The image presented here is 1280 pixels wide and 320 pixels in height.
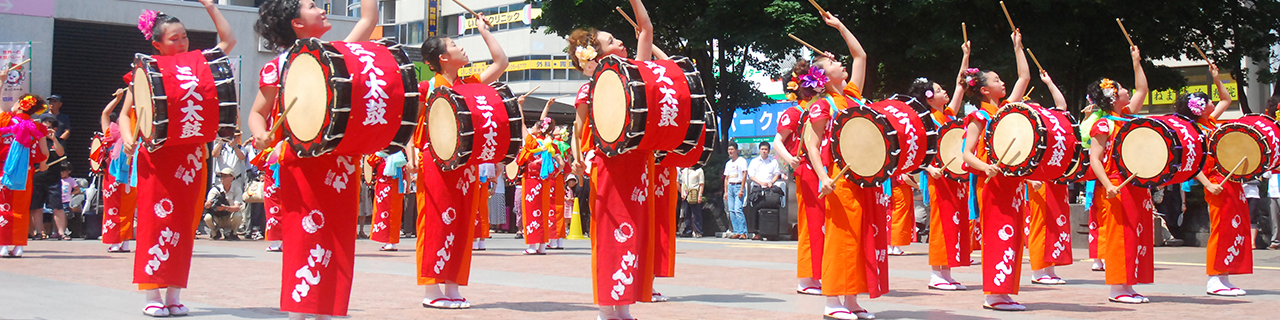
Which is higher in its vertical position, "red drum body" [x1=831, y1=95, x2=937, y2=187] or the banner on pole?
the banner on pole

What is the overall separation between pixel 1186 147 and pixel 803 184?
10.4 ft

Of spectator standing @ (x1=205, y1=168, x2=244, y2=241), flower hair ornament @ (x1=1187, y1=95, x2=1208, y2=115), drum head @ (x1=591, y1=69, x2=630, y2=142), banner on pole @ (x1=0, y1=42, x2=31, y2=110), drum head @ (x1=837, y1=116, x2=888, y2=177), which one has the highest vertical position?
banner on pole @ (x1=0, y1=42, x2=31, y2=110)

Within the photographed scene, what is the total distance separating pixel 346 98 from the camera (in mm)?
4848

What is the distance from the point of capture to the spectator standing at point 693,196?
19.6 metres

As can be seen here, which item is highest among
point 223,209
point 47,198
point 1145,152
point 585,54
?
point 585,54

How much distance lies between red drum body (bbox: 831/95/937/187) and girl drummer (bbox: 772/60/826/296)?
1.03 ft

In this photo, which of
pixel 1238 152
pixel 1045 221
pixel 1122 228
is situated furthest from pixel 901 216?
pixel 1122 228

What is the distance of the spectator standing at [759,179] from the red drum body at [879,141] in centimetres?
1141

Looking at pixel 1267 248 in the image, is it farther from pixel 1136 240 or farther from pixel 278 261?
pixel 278 261

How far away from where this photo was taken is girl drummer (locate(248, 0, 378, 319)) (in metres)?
5.06

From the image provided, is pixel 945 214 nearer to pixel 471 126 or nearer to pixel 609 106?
pixel 471 126

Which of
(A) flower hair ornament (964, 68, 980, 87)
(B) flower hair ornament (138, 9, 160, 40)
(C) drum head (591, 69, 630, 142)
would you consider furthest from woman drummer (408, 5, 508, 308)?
(A) flower hair ornament (964, 68, 980, 87)

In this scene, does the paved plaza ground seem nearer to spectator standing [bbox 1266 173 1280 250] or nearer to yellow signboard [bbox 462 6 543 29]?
spectator standing [bbox 1266 173 1280 250]

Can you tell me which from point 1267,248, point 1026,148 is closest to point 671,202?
point 1026,148
